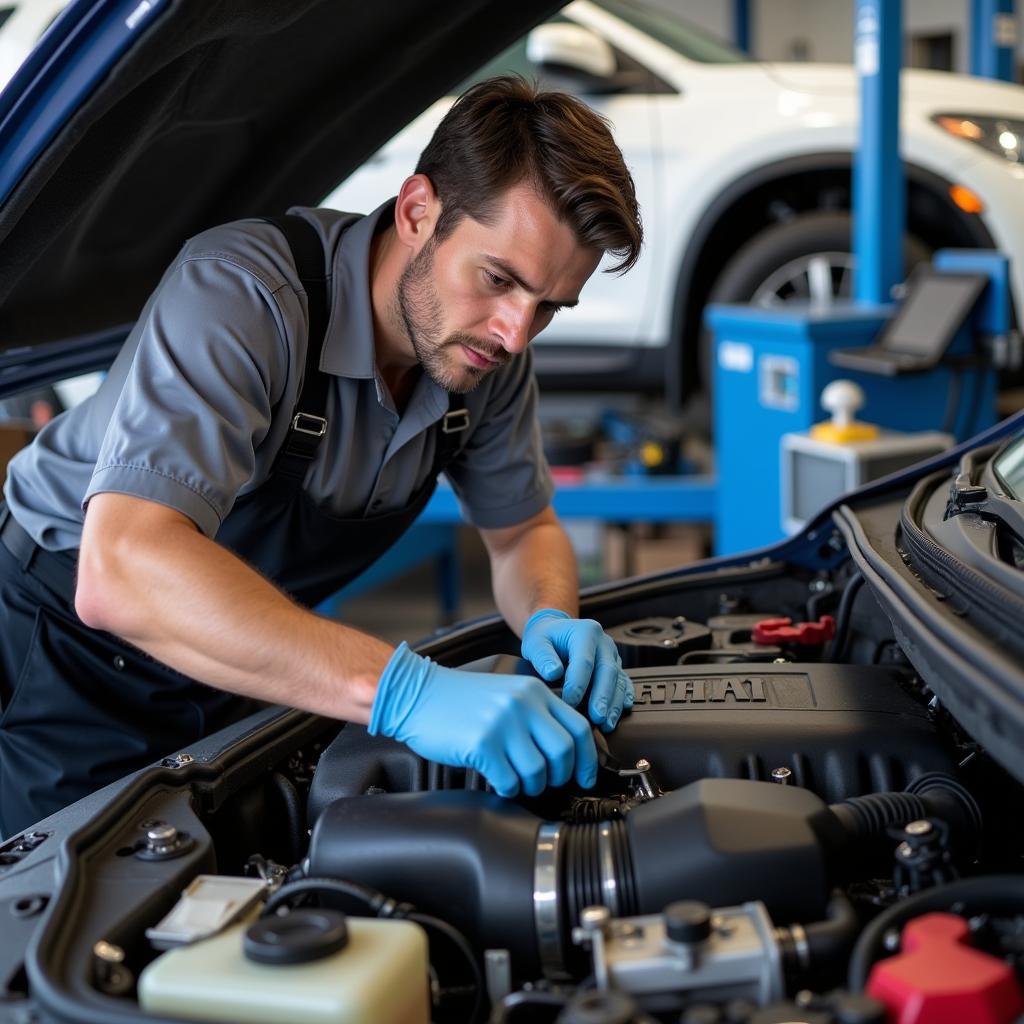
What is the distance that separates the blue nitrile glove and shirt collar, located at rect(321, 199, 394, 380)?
0.47m

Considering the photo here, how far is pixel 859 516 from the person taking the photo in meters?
1.67

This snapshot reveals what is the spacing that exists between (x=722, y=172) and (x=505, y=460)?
8.27 feet

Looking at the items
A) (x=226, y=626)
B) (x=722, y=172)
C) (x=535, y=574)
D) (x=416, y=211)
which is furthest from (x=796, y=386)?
(x=226, y=626)

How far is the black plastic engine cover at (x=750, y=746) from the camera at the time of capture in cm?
116

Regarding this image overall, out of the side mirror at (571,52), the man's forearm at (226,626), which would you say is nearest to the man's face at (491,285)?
the man's forearm at (226,626)

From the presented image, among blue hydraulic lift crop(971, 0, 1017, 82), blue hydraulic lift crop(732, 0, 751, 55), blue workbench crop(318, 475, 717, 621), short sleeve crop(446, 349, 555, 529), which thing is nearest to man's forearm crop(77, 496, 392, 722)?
short sleeve crop(446, 349, 555, 529)

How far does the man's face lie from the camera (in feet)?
4.57

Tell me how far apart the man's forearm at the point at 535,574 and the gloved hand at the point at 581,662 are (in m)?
0.14

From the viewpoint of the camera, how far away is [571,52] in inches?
151

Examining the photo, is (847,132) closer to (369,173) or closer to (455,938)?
(369,173)

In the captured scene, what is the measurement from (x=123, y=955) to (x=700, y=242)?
139 inches

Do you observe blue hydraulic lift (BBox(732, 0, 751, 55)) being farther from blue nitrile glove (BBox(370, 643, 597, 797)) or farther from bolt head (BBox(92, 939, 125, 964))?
bolt head (BBox(92, 939, 125, 964))

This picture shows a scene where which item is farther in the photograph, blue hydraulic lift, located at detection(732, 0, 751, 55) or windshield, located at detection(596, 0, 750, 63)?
blue hydraulic lift, located at detection(732, 0, 751, 55)

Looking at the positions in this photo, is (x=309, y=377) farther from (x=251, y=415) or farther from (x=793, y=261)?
(x=793, y=261)
